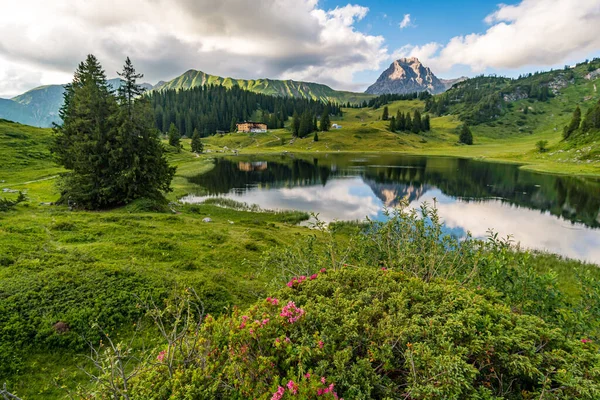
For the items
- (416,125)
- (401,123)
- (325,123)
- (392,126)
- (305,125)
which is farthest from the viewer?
(416,125)

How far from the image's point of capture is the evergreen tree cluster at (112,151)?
86.6ft

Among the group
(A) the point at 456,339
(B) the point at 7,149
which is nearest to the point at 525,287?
(A) the point at 456,339

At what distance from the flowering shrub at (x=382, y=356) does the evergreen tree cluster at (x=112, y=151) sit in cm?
2730

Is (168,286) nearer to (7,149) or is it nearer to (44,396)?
(44,396)

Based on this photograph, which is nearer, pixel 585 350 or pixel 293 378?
pixel 293 378

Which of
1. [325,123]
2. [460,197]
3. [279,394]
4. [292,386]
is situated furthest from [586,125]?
[279,394]

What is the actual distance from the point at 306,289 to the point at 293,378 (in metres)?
2.14

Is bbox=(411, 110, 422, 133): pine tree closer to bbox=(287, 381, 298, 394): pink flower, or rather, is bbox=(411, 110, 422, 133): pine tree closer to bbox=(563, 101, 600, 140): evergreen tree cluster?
bbox=(563, 101, 600, 140): evergreen tree cluster

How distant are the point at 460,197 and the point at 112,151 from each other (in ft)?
147

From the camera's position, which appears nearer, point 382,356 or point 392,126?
point 382,356

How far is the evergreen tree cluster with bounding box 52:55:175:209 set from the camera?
2639cm

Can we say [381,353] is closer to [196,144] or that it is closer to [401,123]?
[196,144]

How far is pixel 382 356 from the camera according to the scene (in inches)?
158

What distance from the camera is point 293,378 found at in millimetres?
3652
